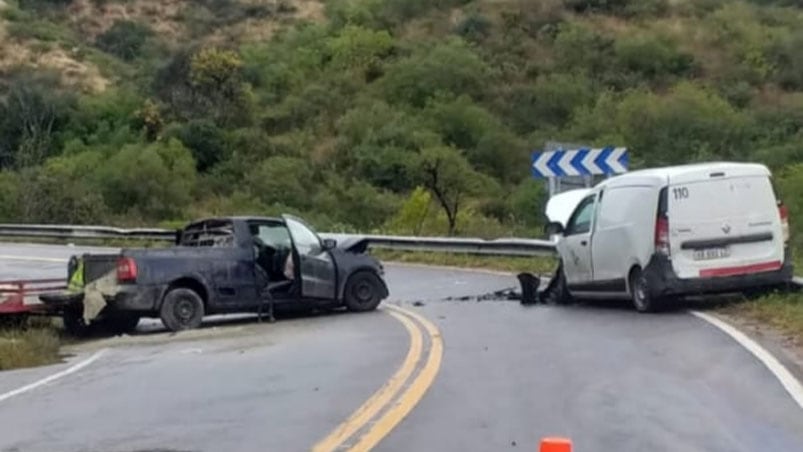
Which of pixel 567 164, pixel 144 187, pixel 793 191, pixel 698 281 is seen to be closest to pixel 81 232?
pixel 144 187

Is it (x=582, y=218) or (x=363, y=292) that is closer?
(x=582, y=218)

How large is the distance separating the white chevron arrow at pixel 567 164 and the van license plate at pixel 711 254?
8.63m

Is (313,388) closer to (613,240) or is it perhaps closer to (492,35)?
(613,240)

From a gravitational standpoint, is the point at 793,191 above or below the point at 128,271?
above

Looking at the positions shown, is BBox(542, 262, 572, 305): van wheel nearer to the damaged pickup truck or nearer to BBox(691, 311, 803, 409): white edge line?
the damaged pickup truck

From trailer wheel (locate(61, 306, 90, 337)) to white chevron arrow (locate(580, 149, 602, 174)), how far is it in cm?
977

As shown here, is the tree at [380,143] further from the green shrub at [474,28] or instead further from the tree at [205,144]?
the green shrub at [474,28]

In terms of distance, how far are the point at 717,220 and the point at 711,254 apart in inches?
16.3

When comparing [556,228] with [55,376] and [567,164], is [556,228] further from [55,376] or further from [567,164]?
[55,376]

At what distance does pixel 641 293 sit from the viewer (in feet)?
63.6

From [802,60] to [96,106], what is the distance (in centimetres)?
3145

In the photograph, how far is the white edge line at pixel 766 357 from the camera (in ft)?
42.1

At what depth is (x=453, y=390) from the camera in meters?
13.3

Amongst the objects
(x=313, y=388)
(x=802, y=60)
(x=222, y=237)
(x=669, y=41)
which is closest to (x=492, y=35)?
(x=669, y=41)
